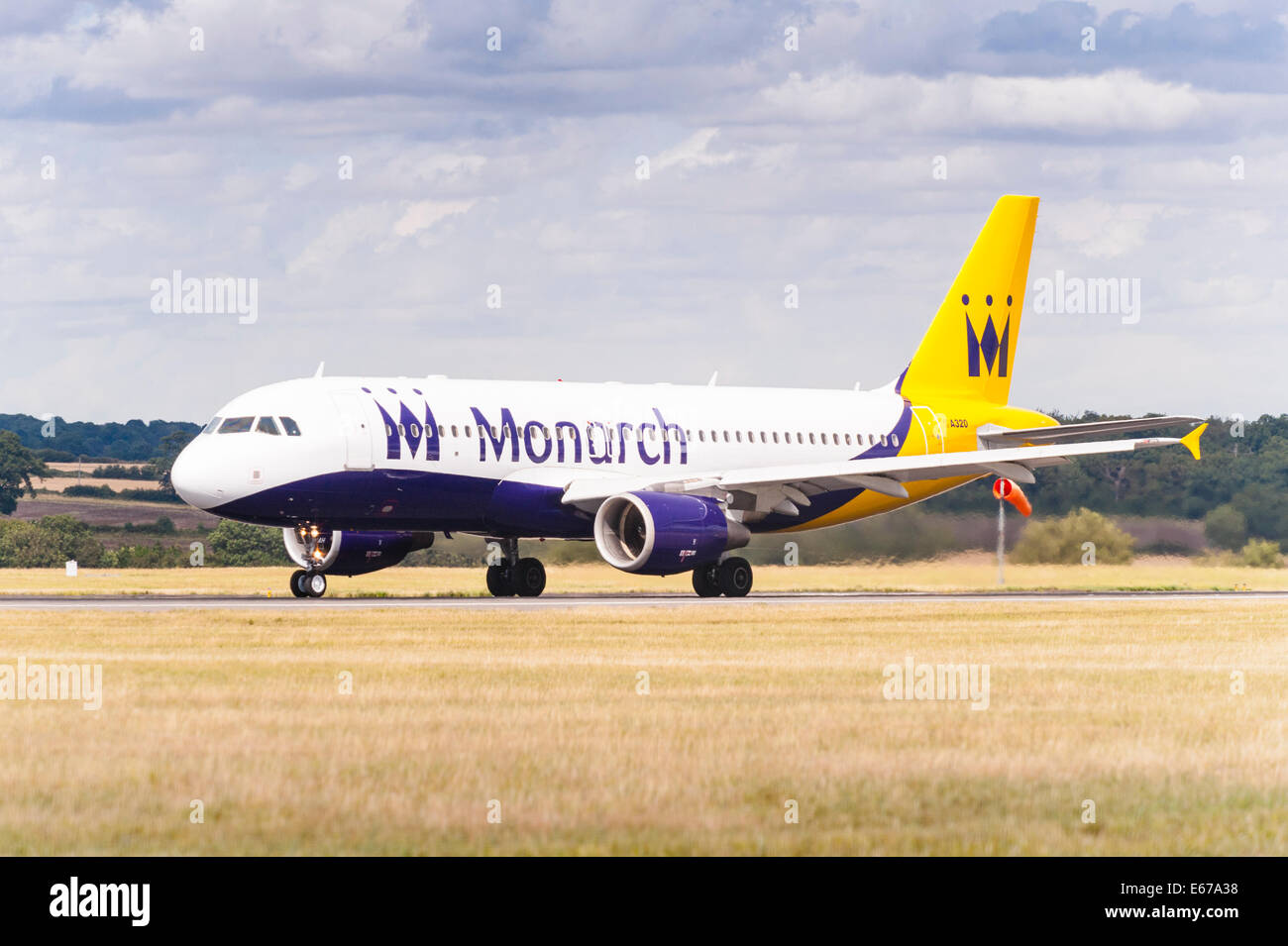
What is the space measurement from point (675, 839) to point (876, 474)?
28539 millimetres

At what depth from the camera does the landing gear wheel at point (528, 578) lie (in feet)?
135

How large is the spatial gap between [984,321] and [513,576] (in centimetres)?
1571

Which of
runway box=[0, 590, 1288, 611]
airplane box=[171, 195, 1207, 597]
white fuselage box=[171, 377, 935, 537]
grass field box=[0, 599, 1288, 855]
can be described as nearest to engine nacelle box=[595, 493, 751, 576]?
airplane box=[171, 195, 1207, 597]

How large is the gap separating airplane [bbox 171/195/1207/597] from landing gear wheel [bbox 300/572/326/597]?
0.04m

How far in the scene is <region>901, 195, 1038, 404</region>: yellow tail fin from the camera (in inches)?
1914

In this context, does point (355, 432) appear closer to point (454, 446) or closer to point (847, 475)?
point (454, 446)

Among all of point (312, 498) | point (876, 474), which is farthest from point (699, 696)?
point (876, 474)

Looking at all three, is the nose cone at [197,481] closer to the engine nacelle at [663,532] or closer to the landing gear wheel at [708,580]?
the engine nacelle at [663,532]

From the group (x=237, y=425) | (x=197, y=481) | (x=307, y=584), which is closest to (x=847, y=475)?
(x=307, y=584)

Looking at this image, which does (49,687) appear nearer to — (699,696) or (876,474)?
(699,696)

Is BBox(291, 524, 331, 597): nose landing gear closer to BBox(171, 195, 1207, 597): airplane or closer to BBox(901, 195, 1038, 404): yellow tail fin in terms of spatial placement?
BBox(171, 195, 1207, 597): airplane

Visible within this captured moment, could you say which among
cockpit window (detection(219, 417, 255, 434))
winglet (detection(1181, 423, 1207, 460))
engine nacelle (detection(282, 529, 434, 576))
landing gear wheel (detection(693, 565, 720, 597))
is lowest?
landing gear wheel (detection(693, 565, 720, 597))

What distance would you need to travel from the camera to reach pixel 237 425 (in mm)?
35344

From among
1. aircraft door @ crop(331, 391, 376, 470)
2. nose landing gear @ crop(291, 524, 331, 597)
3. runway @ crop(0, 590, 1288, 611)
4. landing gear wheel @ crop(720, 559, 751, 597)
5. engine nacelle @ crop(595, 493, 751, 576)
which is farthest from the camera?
landing gear wheel @ crop(720, 559, 751, 597)
